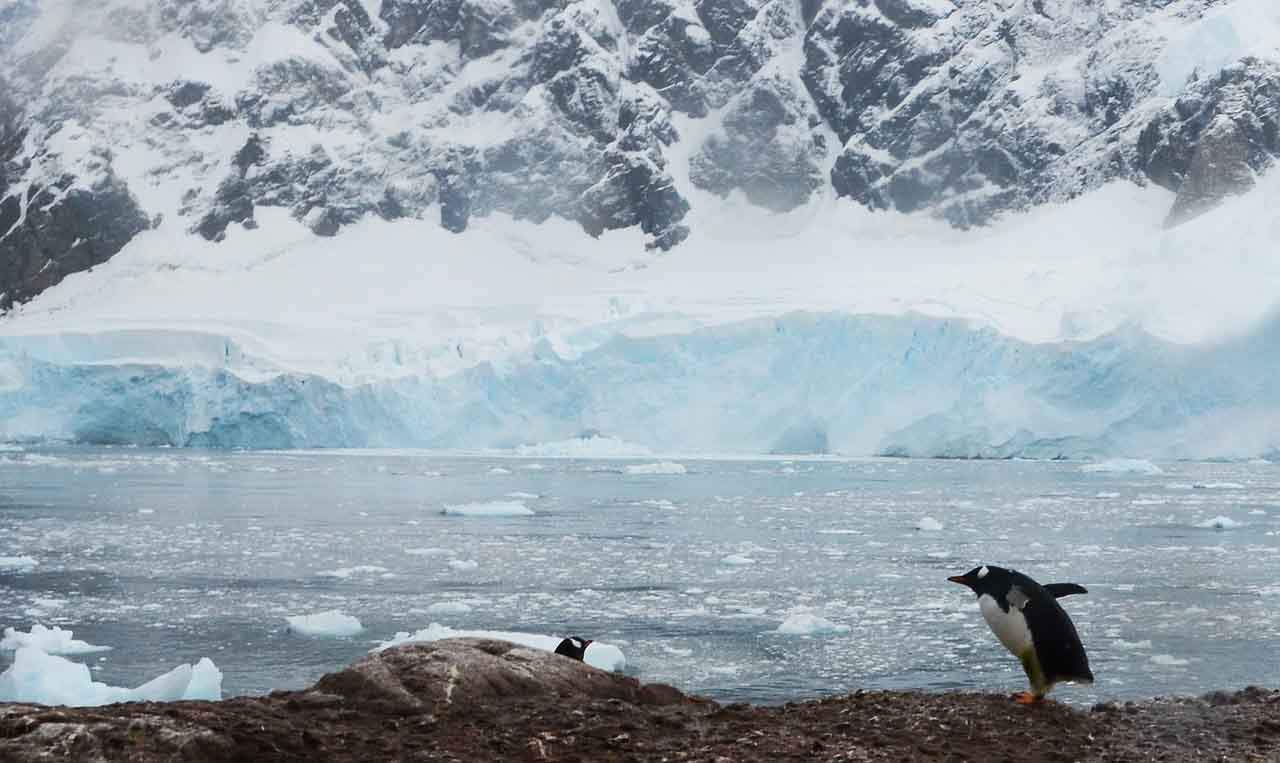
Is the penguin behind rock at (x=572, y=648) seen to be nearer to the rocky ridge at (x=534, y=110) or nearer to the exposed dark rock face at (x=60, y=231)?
the rocky ridge at (x=534, y=110)

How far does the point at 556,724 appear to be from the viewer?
7.48 m

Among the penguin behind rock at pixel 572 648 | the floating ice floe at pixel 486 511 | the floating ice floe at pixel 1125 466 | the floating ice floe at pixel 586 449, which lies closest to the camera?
the penguin behind rock at pixel 572 648

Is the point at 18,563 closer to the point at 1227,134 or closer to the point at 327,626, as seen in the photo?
the point at 327,626

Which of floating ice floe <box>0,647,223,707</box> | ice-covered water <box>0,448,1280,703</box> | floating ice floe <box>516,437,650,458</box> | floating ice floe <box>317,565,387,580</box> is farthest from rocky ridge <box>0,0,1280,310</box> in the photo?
floating ice floe <box>0,647,223,707</box>

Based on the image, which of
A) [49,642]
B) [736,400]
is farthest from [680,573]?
[736,400]

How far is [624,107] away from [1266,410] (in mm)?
85567

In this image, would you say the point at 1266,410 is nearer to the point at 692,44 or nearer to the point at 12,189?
the point at 692,44

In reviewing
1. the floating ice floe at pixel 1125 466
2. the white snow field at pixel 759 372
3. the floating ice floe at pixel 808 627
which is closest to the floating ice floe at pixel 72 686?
the floating ice floe at pixel 808 627

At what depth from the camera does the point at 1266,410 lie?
53.8m

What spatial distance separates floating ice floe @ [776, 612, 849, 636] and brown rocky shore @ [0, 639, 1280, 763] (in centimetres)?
719

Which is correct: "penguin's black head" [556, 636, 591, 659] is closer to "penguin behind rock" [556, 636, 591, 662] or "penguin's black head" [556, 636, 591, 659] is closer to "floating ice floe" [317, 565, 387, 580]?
"penguin behind rock" [556, 636, 591, 662]

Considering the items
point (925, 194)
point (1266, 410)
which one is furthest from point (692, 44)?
point (1266, 410)

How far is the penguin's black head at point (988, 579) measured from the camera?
8.57m

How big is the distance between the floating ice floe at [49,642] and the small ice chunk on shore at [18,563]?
23.1 feet
